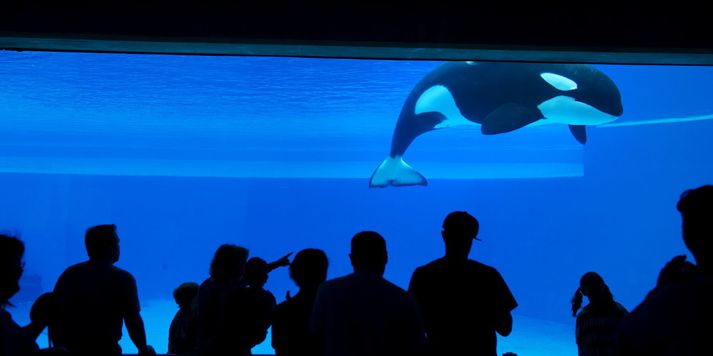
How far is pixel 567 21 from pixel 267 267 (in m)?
2.36

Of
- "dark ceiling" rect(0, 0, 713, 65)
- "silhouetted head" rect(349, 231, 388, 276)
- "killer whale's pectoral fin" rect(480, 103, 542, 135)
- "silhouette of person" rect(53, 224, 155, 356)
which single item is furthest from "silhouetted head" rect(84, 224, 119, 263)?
"killer whale's pectoral fin" rect(480, 103, 542, 135)

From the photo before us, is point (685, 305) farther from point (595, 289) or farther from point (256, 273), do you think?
point (256, 273)

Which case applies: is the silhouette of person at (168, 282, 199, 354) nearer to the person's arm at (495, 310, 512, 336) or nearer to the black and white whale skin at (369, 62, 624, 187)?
the person's arm at (495, 310, 512, 336)

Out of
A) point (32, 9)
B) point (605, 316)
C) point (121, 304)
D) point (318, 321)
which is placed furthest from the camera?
point (32, 9)

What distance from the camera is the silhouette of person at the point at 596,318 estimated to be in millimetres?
3105

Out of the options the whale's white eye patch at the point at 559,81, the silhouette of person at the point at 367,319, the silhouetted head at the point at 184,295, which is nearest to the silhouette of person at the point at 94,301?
the silhouetted head at the point at 184,295

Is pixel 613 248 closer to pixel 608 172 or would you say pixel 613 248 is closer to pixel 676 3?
pixel 608 172

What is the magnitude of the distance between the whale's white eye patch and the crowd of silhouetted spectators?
461 cm

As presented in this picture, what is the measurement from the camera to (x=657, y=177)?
28750 millimetres

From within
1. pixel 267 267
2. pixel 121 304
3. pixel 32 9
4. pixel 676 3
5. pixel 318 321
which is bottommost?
pixel 318 321

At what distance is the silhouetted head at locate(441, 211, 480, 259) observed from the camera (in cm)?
253

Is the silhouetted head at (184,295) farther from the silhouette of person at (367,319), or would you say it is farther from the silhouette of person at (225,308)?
the silhouette of person at (367,319)

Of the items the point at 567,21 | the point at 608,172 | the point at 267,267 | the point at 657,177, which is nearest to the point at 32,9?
the point at 267,267

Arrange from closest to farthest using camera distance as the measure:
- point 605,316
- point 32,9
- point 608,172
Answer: point 605,316
point 32,9
point 608,172
